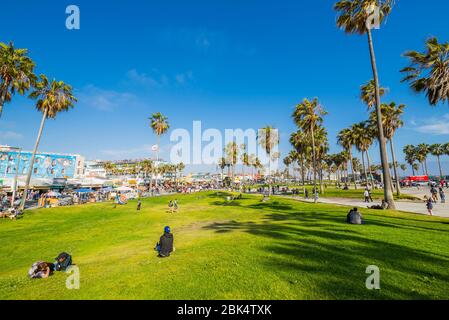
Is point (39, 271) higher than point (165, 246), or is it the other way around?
point (165, 246)

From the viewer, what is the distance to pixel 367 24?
22.4m

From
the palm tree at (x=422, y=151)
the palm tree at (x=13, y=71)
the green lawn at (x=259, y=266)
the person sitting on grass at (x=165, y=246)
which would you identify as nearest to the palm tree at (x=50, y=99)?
the palm tree at (x=13, y=71)

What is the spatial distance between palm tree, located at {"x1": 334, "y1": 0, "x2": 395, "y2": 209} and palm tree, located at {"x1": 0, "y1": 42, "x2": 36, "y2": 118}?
37.3m

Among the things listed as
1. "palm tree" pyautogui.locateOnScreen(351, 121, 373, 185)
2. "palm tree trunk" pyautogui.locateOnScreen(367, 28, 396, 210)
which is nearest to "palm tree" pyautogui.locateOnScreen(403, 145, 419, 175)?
"palm tree" pyautogui.locateOnScreen(351, 121, 373, 185)

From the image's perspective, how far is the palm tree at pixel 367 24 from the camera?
21.9 meters

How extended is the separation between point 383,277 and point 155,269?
289 inches

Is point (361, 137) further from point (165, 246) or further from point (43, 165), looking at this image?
point (43, 165)

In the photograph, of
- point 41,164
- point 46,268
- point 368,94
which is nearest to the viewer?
point 46,268

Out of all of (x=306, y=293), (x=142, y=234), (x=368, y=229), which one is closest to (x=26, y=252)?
(x=142, y=234)

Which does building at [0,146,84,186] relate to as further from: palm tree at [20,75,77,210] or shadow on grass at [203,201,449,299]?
shadow on grass at [203,201,449,299]

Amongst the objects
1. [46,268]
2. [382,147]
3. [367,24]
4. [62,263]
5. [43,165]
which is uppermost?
[367,24]

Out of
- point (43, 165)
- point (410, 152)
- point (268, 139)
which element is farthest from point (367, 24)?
point (410, 152)

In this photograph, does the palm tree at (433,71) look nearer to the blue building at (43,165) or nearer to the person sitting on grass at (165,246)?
the person sitting on grass at (165,246)

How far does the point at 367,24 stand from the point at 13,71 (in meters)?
39.9
